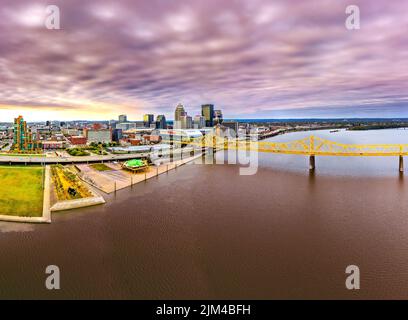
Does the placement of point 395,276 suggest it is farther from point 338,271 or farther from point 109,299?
point 109,299

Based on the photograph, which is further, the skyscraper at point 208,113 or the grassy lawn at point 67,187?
the skyscraper at point 208,113

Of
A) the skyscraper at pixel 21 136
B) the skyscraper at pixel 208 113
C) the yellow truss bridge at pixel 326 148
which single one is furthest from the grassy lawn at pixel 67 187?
the skyscraper at pixel 208 113

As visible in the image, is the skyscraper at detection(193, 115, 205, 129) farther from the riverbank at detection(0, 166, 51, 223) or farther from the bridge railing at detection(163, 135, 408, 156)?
the riverbank at detection(0, 166, 51, 223)

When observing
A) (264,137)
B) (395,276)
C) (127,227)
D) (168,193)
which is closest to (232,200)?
(168,193)

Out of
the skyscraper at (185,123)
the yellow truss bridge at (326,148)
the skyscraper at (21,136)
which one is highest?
the skyscraper at (185,123)

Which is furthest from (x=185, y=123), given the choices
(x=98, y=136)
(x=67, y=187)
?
(x=67, y=187)

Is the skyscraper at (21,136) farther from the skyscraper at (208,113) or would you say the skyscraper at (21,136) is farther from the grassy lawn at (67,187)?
the skyscraper at (208,113)
